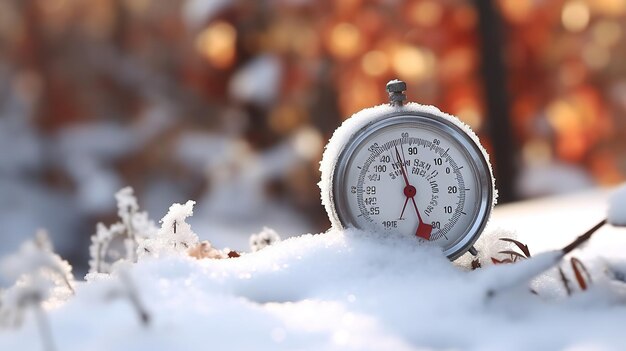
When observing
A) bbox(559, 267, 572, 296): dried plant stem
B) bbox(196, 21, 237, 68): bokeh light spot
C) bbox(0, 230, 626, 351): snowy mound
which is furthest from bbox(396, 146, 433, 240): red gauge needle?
bbox(196, 21, 237, 68): bokeh light spot

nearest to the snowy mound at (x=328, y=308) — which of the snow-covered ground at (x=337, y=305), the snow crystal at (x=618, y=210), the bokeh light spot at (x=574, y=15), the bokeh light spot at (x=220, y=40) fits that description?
the snow-covered ground at (x=337, y=305)

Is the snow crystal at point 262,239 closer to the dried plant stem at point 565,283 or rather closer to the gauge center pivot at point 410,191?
the gauge center pivot at point 410,191

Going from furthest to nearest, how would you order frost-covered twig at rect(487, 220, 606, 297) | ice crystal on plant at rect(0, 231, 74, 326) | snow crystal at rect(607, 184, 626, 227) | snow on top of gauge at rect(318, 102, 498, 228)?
snow on top of gauge at rect(318, 102, 498, 228), snow crystal at rect(607, 184, 626, 227), frost-covered twig at rect(487, 220, 606, 297), ice crystal on plant at rect(0, 231, 74, 326)

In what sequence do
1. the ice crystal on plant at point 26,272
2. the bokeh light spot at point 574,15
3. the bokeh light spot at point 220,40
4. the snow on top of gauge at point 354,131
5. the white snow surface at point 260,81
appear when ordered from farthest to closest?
the bokeh light spot at point 574,15
the bokeh light spot at point 220,40
the white snow surface at point 260,81
the snow on top of gauge at point 354,131
the ice crystal on plant at point 26,272

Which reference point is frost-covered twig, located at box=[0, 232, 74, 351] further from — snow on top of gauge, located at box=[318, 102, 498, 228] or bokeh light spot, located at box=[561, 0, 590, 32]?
bokeh light spot, located at box=[561, 0, 590, 32]

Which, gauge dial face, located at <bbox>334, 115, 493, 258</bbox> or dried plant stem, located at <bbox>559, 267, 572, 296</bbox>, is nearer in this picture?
dried plant stem, located at <bbox>559, 267, 572, 296</bbox>

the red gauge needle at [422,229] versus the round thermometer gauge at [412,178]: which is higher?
the round thermometer gauge at [412,178]
